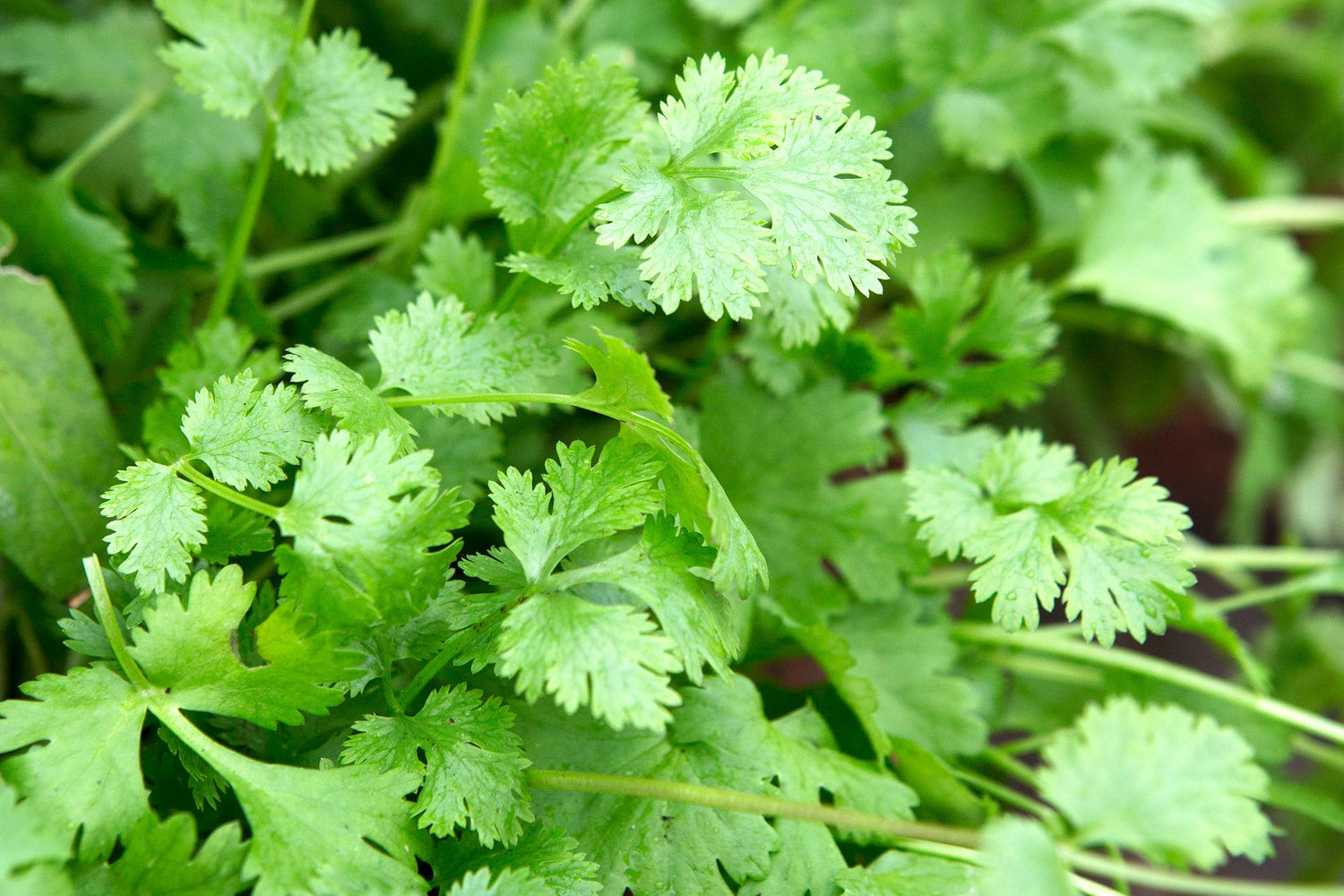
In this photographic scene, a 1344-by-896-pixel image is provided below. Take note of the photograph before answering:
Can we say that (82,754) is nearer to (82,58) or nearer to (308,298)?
(308,298)

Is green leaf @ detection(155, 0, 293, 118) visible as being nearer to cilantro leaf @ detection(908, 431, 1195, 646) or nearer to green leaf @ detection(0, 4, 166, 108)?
green leaf @ detection(0, 4, 166, 108)

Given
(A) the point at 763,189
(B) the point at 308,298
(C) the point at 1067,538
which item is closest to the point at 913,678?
(C) the point at 1067,538

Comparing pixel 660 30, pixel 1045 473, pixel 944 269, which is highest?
pixel 660 30

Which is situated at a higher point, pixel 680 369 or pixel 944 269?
pixel 944 269

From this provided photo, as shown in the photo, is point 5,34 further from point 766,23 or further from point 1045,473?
point 1045,473

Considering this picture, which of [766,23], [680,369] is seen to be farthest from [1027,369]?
[766,23]

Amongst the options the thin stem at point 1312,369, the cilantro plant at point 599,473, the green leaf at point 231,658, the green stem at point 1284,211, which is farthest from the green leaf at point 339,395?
the thin stem at point 1312,369

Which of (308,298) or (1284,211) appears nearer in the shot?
(308,298)
